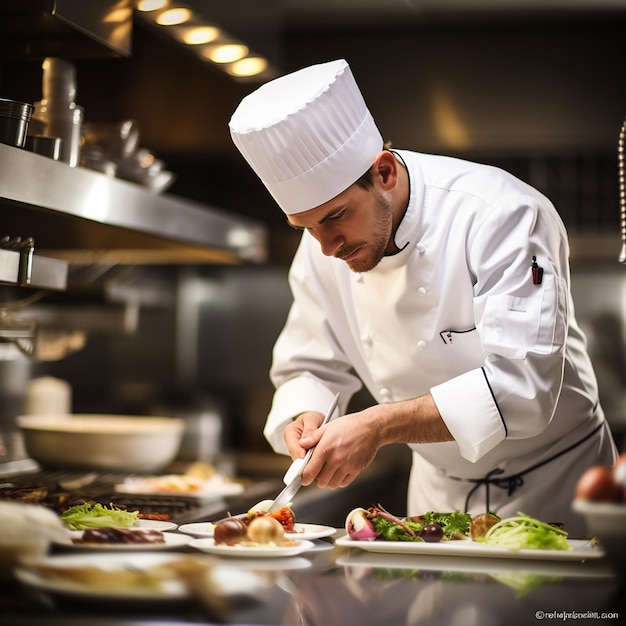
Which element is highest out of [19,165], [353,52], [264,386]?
[353,52]

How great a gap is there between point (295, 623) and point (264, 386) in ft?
15.3

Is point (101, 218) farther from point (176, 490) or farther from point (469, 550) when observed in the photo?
point (469, 550)

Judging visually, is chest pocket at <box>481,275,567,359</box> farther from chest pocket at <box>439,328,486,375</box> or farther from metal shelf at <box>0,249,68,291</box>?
metal shelf at <box>0,249,68,291</box>

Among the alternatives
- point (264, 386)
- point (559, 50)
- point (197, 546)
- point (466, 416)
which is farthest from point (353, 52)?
point (197, 546)

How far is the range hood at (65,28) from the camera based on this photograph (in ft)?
6.43

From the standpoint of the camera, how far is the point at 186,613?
120cm

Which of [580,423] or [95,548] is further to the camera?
[580,423]

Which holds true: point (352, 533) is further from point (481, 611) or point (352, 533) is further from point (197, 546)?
point (481, 611)

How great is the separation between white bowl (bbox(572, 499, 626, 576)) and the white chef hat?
2.98ft

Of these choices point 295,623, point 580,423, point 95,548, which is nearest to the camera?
point 295,623

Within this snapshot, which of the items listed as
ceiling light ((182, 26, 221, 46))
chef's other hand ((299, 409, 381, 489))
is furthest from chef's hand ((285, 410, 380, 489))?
ceiling light ((182, 26, 221, 46))

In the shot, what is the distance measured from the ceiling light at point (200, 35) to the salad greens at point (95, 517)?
138cm

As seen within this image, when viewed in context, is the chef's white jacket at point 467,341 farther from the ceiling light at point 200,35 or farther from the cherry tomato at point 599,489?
the ceiling light at point 200,35

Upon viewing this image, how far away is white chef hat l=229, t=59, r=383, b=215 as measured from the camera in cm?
191
